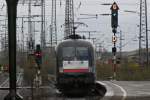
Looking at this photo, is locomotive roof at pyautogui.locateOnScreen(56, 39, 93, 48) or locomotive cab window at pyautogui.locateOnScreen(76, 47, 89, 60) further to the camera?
locomotive roof at pyautogui.locateOnScreen(56, 39, 93, 48)

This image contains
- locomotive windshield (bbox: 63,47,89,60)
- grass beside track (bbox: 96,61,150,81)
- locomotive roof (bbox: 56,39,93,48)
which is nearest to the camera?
locomotive windshield (bbox: 63,47,89,60)

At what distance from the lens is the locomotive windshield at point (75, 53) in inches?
1150

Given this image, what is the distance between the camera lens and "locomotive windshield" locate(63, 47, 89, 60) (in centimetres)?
2922

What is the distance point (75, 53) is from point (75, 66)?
97cm

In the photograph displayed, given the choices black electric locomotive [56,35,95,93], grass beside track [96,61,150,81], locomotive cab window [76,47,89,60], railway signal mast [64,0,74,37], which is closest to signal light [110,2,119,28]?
grass beside track [96,61,150,81]

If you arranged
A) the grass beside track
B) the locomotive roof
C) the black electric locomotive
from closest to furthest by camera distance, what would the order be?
the black electric locomotive → the locomotive roof → the grass beside track

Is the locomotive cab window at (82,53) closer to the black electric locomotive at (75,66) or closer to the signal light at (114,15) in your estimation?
the black electric locomotive at (75,66)

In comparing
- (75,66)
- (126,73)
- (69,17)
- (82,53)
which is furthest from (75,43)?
(69,17)

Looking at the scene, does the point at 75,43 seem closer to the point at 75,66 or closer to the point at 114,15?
the point at 75,66

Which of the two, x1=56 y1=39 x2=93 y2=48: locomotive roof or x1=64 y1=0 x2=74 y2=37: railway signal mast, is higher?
x1=64 y1=0 x2=74 y2=37: railway signal mast

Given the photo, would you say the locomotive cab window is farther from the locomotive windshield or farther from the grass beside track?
the grass beside track

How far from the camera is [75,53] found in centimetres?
2950

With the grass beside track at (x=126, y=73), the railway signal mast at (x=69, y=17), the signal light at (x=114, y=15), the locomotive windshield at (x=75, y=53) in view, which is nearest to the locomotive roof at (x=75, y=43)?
the locomotive windshield at (x=75, y=53)

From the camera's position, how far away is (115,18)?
37.4m
